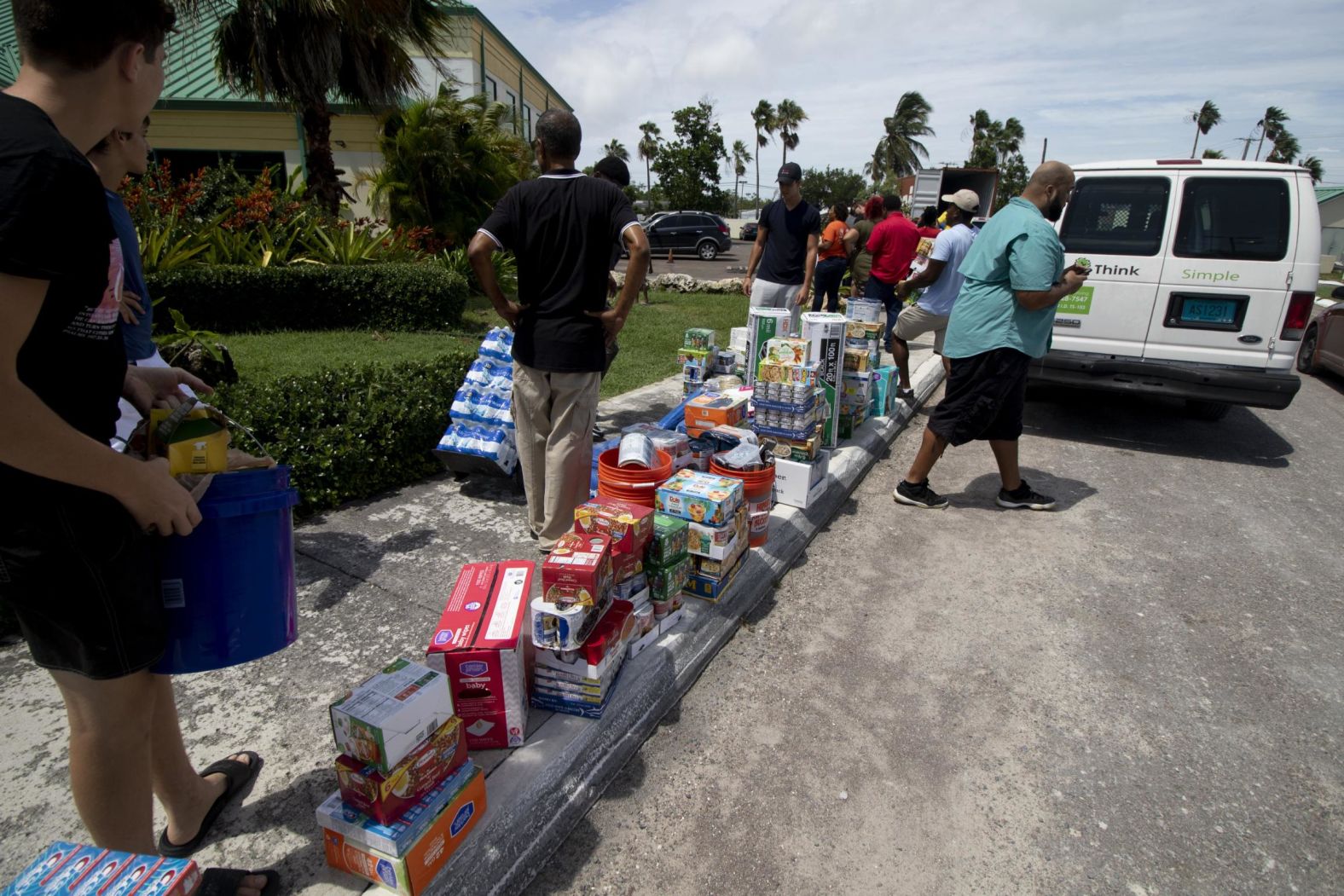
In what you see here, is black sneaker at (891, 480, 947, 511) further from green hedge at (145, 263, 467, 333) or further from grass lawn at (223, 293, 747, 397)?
green hedge at (145, 263, 467, 333)

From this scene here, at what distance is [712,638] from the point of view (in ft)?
10.7

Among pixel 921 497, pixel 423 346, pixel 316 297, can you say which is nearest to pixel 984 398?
pixel 921 497

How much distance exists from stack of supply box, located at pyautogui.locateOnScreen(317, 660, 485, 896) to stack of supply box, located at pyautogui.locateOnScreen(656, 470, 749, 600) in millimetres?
1386

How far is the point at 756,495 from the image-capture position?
12.5 ft

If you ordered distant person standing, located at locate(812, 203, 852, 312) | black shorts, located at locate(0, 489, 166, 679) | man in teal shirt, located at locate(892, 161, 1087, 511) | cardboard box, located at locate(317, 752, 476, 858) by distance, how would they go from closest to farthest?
black shorts, located at locate(0, 489, 166, 679), cardboard box, located at locate(317, 752, 476, 858), man in teal shirt, located at locate(892, 161, 1087, 511), distant person standing, located at locate(812, 203, 852, 312)

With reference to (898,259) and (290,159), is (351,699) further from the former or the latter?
(290,159)

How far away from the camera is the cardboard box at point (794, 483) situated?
447cm

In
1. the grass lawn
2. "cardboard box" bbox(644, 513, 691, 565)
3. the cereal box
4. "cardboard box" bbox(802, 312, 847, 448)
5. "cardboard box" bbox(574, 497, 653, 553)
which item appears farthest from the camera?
the grass lawn

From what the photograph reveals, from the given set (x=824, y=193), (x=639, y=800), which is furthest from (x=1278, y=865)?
(x=824, y=193)

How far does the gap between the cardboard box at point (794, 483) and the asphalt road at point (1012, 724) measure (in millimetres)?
296

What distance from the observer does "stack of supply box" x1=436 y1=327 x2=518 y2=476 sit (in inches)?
178

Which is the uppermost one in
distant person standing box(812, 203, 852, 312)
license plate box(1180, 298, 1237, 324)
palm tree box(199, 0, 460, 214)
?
palm tree box(199, 0, 460, 214)

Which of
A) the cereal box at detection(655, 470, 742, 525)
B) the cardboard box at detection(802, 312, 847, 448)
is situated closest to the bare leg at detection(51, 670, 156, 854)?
the cereal box at detection(655, 470, 742, 525)

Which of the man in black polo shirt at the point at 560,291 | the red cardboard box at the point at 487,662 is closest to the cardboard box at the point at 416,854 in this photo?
the red cardboard box at the point at 487,662
